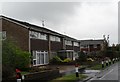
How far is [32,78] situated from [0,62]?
266 cm

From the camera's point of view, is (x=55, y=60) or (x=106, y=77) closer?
(x=106, y=77)

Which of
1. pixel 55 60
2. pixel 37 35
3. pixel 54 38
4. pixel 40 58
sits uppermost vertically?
pixel 54 38

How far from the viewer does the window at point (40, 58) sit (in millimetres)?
39819

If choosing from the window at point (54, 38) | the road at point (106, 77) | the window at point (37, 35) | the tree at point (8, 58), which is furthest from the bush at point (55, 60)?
the tree at point (8, 58)

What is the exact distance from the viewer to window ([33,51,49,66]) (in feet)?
131

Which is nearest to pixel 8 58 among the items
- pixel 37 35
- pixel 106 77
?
pixel 106 77

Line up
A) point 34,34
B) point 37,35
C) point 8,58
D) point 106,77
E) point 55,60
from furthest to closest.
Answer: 1. point 55,60
2. point 37,35
3. point 34,34
4. point 106,77
5. point 8,58

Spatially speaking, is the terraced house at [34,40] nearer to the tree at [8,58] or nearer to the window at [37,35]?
the window at [37,35]

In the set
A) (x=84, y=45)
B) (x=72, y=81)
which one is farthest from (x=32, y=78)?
(x=84, y=45)

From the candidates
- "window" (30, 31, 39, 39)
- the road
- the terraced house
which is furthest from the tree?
"window" (30, 31, 39, 39)

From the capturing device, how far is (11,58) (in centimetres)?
2091

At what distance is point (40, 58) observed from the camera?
138 feet

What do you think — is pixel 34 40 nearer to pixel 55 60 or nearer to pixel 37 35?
pixel 37 35

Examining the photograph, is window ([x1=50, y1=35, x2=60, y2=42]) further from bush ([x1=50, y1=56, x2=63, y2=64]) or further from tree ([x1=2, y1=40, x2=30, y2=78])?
tree ([x1=2, y1=40, x2=30, y2=78])
